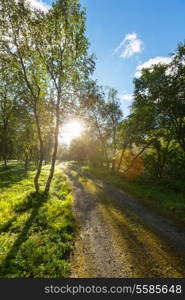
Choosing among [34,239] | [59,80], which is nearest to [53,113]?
[59,80]

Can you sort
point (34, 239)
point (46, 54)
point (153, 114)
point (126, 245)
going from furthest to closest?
point (153, 114) → point (46, 54) → point (126, 245) → point (34, 239)

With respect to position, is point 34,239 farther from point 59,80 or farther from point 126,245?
point 59,80

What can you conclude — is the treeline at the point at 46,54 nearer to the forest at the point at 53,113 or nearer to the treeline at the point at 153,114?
the forest at the point at 53,113

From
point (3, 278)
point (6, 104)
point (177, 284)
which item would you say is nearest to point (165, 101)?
point (177, 284)

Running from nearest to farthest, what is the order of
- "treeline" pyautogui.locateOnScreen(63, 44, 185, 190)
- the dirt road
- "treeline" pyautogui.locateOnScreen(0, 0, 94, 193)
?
the dirt road → "treeline" pyautogui.locateOnScreen(0, 0, 94, 193) → "treeline" pyautogui.locateOnScreen(63, 44, 185, 190)

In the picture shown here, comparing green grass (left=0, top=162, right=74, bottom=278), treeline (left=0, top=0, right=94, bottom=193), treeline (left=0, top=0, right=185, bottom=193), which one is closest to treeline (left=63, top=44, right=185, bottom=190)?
treeline (left=0, top=0, right=185, bottom=193)

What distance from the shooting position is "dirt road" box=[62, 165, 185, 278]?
486 centimetres

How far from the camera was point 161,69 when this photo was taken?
54.1 ft

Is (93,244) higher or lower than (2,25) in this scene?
lower

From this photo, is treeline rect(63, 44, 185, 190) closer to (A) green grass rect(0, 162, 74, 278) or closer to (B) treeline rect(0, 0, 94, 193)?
(B) treeline rect(0, 0, 94, 193)

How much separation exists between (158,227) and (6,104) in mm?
31296

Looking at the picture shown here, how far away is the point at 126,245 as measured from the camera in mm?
6266

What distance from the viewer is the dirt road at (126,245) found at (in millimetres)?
4855

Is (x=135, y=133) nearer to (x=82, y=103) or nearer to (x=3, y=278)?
(x=82, y=103)
